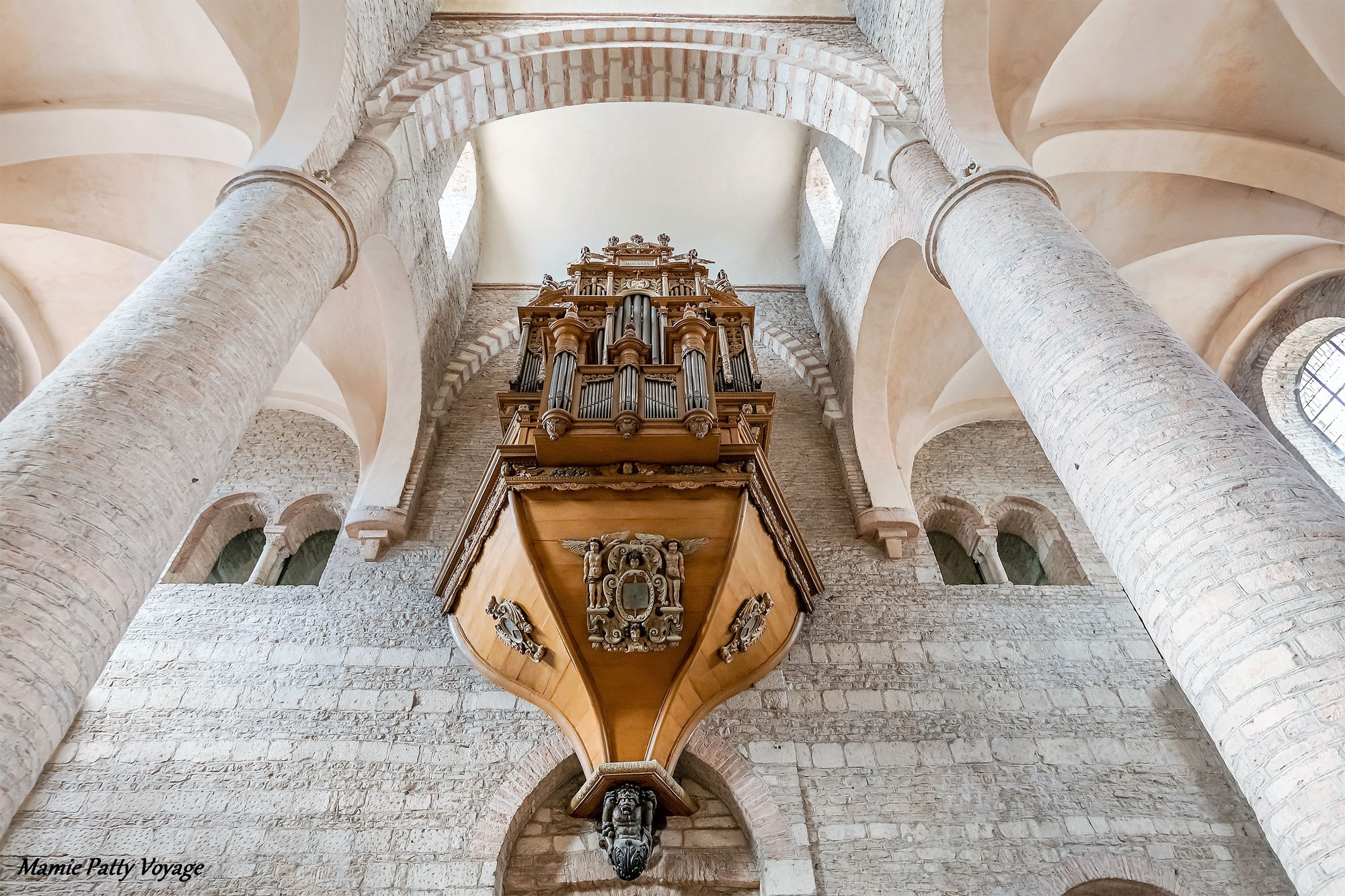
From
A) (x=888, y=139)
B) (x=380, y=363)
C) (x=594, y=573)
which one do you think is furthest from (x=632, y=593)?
(x=380, y=363)

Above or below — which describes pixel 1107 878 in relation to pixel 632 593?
below

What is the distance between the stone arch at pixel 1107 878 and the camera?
5.47 metres

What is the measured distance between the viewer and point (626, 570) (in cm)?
534

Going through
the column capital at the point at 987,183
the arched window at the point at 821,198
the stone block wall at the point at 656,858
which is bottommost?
the stone block wall at the point at 656,858

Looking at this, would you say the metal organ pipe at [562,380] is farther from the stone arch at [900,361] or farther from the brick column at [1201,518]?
the stone arch at [900,361]

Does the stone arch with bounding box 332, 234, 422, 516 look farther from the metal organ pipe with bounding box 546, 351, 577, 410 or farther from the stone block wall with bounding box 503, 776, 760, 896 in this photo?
the stone block wall with bounding box 503, 776, 760, 896

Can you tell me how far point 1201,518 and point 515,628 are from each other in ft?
13.4

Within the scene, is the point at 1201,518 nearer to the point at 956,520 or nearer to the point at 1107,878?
the point at 1107,878

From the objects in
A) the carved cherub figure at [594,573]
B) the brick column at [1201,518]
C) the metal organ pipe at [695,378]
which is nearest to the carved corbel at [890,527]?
the metal organ pipe at [695,378]

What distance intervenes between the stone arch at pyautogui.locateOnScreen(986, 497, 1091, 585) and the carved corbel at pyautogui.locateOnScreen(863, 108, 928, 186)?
380cm

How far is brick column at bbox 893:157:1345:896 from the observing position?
2869 millimetres

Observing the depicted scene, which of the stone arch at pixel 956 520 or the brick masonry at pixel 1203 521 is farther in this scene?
the stone arch at pixel 956 520

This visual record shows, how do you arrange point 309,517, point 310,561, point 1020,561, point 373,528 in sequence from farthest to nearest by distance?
point 1020,561, point 309,517, point 310,561, point 373,528

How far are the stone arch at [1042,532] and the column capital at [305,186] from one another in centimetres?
665
